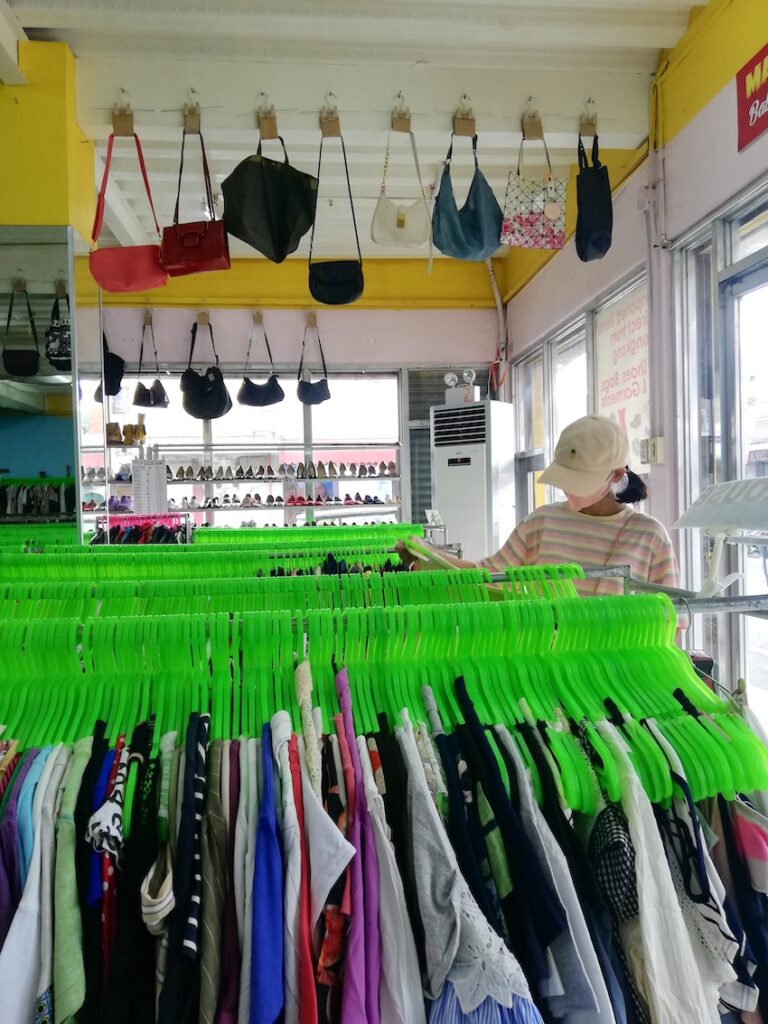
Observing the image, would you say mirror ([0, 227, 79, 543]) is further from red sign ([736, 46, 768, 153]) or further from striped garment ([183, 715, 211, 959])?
red sign ([736, 46, 768, 153])

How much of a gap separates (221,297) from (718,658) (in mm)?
5298

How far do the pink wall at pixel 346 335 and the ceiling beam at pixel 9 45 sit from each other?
329 cm

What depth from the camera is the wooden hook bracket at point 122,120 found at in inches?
125

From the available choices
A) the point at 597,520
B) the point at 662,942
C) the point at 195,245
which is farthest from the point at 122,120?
the point at 662,942

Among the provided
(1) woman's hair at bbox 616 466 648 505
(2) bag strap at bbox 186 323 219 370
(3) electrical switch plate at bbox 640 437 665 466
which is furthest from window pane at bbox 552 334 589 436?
(2) bag strap at bbox 186 323 219 370

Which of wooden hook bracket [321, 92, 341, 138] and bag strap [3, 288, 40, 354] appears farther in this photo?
wooden hook bracket [321, 92, 341, 138]

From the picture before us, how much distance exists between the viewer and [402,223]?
3.23m

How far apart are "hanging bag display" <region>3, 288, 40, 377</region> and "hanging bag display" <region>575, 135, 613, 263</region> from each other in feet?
8.60

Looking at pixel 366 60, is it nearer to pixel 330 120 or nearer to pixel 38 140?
pixel 330 120

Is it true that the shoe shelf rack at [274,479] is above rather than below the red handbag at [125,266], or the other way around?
below

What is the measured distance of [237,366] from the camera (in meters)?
A: 6.43

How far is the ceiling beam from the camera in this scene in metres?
2.83

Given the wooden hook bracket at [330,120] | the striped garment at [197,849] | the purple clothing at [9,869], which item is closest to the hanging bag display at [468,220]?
the wooden hook bracket at [330,120]

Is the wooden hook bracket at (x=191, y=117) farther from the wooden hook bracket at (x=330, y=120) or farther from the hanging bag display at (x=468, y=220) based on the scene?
the hanging bag display at (x=468, y=220)
